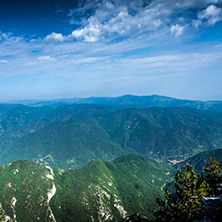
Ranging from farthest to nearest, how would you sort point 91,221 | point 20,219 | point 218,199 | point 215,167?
point 91,221
point 20,219
point 215,167
point 218,199

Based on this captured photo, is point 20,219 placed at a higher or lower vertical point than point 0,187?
lower

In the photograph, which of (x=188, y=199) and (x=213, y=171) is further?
(x=213, y=171)

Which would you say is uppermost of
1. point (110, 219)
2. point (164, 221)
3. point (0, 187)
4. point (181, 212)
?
point (181, 212)

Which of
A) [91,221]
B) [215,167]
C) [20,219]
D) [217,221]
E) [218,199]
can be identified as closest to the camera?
[217,221]

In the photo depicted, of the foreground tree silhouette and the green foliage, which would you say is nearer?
the foreground tree silhouette

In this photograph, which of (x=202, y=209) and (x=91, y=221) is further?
(x=91, y=221)

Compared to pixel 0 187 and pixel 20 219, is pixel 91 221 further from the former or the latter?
pixel 0 187

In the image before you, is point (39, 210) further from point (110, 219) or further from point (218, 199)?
point (218, 199)

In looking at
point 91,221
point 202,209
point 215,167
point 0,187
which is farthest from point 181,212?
point 0,187

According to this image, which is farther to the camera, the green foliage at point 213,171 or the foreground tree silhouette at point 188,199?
the green foliage at point 213,171

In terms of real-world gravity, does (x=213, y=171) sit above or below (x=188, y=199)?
below
